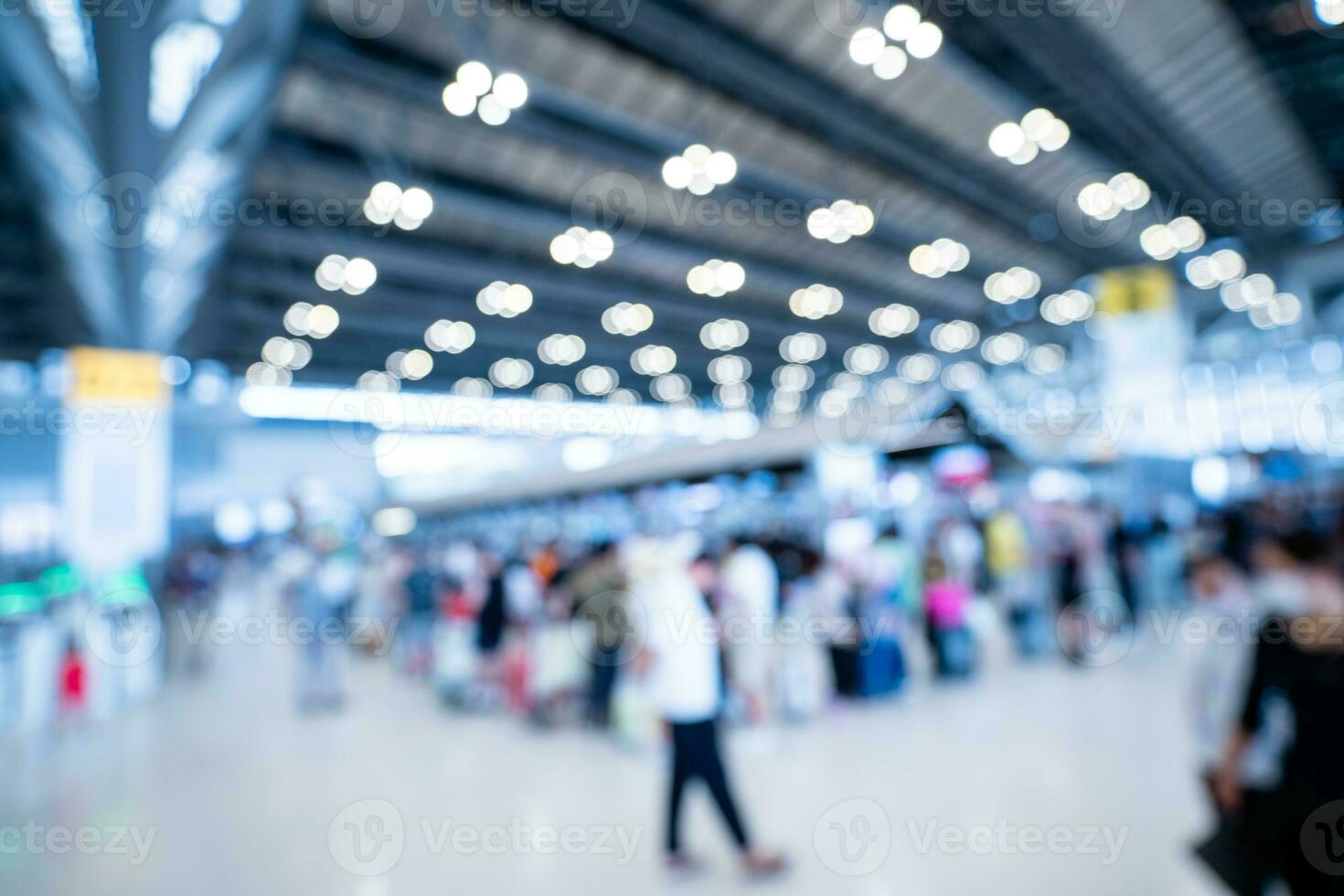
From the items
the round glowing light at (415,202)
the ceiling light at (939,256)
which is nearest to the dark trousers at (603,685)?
the round glowing light at (415,202)

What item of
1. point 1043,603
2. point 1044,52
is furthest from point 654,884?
point 1044,52

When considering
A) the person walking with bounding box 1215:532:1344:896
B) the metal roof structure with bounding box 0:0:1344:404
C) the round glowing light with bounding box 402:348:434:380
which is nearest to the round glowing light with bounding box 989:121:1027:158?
the metal roof structure with bounding box 0:0:1344:404

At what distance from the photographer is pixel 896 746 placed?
454cm

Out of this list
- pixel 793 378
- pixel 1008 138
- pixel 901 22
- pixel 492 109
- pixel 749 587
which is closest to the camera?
pixel 749 587

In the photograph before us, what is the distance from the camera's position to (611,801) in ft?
12.8

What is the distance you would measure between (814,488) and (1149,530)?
13.5 ft

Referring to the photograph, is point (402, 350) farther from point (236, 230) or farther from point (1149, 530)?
point (1149, 530)

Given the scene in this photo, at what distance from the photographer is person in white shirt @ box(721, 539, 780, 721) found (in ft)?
15.4

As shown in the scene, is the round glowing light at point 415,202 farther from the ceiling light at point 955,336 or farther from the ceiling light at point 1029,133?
the ceiling light at point 955,336

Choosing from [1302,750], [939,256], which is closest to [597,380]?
[939,256]

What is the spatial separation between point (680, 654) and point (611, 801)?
5.08 feet

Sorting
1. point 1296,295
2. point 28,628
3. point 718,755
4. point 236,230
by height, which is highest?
point 236,230

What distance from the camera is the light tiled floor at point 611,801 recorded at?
3.04m

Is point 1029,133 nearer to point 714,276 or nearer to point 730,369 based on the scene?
point 714,276
